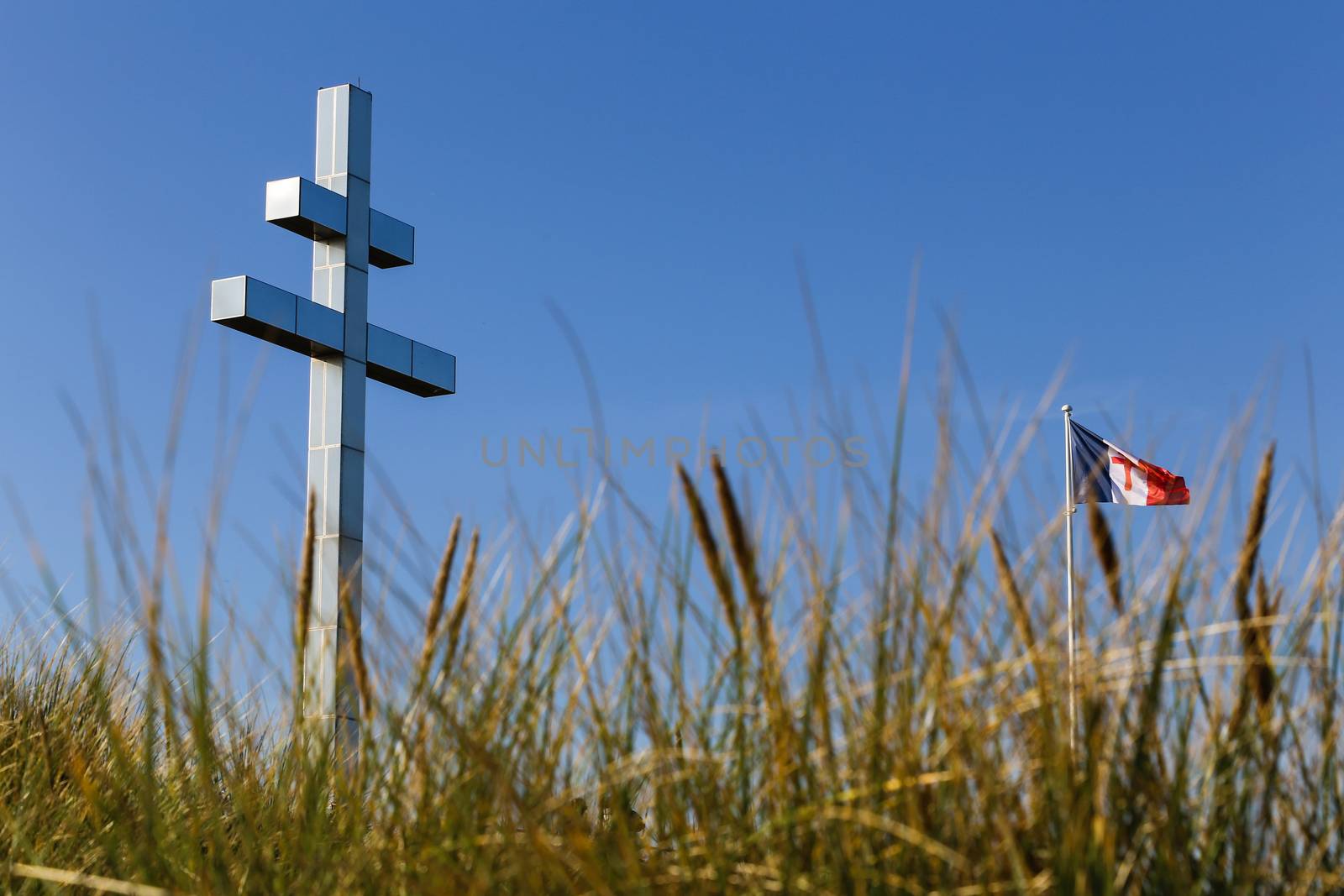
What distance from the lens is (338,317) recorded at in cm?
942

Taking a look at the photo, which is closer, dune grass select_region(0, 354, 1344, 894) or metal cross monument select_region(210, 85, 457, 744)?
dune grass select_region(0, 354, 1344, 894)

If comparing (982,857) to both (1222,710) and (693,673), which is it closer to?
(1222,710)

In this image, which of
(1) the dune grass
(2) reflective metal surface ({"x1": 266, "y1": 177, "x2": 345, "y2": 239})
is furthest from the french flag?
(1) the dune grass

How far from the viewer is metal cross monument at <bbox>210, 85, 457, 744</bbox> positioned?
8.96 m

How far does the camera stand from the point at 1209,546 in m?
2.01

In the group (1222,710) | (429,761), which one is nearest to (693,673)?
(429,761)

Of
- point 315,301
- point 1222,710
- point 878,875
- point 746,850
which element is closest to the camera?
point 878,875

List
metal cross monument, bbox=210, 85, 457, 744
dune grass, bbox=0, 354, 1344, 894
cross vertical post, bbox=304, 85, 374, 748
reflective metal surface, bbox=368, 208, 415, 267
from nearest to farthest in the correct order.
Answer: dune grass, bbox=0, 354, 1344, 894 → metal cross monument, bbox=210, 85, 457, 744 → cross vertical post, bbox=304, 85, 374, 748 → reflective metal surface, bbox=368, 208, 415, 267

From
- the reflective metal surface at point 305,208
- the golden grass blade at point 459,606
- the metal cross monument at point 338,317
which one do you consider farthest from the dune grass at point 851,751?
the reflective metal surface at point 305,208

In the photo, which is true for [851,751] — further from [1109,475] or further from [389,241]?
[1109,475]

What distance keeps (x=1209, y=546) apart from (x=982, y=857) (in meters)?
0.62

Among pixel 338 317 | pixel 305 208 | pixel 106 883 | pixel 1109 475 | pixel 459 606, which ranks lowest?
pixel 106 883

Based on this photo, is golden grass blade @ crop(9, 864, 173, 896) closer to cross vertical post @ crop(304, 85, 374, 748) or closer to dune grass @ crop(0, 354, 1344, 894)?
dune grass @ crop(0, 354, 1344, 894)

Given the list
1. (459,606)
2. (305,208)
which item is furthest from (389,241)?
(459,606)
